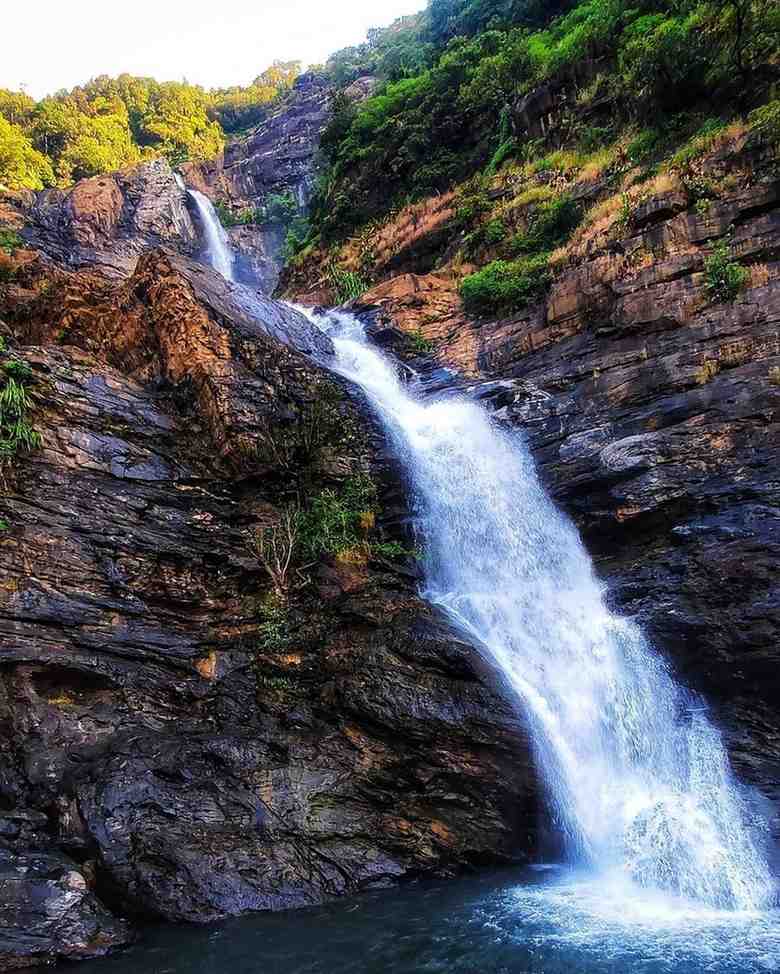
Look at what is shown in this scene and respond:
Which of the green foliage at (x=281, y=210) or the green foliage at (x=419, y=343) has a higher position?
the green foliage at (x=281, y=210)

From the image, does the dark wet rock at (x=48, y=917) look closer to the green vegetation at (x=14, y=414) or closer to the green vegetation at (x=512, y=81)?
the green vegetation at (x=14, y=414)

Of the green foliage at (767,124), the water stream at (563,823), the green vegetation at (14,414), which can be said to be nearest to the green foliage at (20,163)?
the green vegetation at (14,414)

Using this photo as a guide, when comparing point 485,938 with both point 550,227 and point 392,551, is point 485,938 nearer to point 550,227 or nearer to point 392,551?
point 392,551

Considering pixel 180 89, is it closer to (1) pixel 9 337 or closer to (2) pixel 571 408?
(1) pixel 9 337

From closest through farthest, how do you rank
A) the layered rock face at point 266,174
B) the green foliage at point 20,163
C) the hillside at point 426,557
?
1. the hillside at point 426,557
2. the green foliage at point 20,163
3. the layered rock face at point 266,174

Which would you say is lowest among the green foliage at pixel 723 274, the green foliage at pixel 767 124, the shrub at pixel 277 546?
the shrub at pixel 277 546

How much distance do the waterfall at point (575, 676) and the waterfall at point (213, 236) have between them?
2524cm

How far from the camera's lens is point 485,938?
719cm

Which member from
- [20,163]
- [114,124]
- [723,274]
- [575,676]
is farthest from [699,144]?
[114,124]

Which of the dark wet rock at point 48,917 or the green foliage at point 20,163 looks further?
the green foliage at point 20,163

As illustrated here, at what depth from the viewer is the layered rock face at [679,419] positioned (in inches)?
399

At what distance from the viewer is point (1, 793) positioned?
9.00 m

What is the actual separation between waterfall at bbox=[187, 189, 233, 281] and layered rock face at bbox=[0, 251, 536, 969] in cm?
2502

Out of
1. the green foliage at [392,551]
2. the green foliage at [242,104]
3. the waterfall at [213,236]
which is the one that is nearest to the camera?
the green foliage at [392,551]
